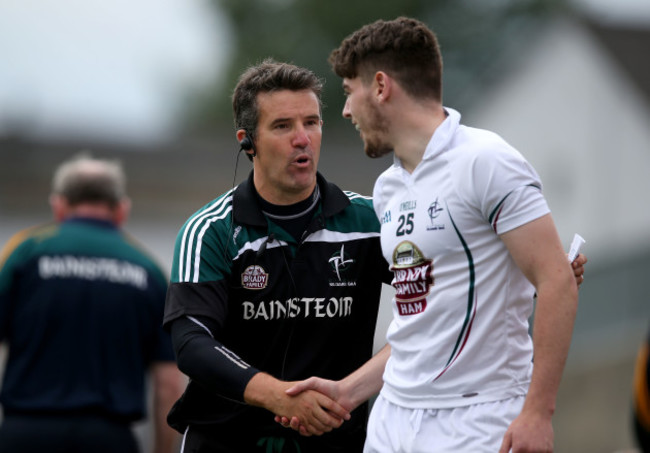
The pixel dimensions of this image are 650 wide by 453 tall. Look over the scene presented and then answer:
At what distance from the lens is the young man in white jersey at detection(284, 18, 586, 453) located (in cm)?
385

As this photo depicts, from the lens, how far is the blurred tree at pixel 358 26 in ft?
143

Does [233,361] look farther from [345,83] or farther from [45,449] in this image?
[45,449]

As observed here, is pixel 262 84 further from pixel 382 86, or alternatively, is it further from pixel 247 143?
pixel 382 86

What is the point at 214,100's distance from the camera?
1815 inches

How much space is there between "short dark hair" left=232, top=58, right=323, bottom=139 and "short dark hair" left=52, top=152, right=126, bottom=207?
196 centimetres

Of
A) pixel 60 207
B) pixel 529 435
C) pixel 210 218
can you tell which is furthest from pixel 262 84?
pixel 60 207

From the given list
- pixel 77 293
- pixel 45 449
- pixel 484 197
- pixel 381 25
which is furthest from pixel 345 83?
pixel 45 449

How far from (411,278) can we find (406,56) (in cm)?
95

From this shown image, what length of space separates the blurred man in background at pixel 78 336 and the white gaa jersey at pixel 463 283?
2877 millimetres

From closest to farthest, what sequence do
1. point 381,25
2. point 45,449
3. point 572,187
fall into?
point 381,25 → point 45,449 → point 572,187

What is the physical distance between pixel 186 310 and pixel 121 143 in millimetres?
28185

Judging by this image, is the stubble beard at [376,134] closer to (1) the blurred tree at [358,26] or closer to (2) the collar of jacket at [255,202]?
(2) the collar of jacket at [255,202]

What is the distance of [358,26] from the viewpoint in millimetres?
43938

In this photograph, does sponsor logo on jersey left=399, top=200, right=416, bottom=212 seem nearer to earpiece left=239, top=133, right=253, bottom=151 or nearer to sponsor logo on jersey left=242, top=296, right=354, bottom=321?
sponsor logo on jersey left=242, top=296, right=354, bottom=321
